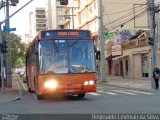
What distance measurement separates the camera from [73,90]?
21859 mm

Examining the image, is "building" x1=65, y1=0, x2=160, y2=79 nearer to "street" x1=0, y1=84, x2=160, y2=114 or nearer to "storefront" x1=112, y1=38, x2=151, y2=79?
"storefront" x1=112, y1=38, x2=151, y2=79

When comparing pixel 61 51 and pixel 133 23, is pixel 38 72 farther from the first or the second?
pixel 133 23

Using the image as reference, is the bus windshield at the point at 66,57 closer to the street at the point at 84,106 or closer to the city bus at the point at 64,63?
the city bus at the point at 64,63

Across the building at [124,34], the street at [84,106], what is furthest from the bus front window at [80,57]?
the building at [124,34]

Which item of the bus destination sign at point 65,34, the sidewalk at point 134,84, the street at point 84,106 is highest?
the bus destination sign at point 65,34

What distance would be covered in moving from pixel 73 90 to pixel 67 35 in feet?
8.98

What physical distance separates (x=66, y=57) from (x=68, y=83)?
1263 millimetres

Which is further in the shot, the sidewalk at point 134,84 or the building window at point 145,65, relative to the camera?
the building window at point 145,65

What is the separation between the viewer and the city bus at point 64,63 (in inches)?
848

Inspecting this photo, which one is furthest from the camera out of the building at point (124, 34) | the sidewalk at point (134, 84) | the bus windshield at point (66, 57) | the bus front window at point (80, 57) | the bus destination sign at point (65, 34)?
the building at point (124, 34)

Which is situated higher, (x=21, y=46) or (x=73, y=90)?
(x=21, y=46)

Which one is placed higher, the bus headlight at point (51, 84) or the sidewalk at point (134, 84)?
the bus headlight at point (51, 84)

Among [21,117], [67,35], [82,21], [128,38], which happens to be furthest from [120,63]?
[21,117]

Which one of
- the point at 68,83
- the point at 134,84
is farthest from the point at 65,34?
the point at 134,84
